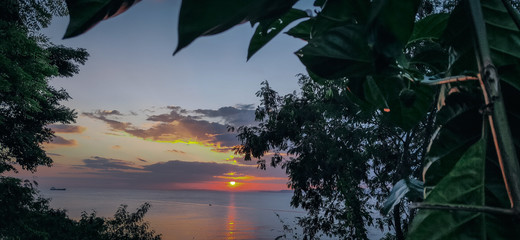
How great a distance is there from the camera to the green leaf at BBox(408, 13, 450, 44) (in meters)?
0.42

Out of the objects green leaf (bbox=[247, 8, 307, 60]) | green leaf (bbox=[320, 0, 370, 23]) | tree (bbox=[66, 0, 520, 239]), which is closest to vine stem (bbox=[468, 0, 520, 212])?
tree (bbox=[66, 0, 520, 239])

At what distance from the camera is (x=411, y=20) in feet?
0.82

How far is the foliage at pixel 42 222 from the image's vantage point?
9414mm

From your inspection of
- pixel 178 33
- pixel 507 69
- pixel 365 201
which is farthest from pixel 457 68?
pixel 365 201

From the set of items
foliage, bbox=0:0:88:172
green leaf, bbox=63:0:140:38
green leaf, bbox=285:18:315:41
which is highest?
foliage, bbox=0:0:88:172

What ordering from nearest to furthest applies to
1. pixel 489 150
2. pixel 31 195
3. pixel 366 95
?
pixel 489 150
pixel 366 95
pixel 31 195

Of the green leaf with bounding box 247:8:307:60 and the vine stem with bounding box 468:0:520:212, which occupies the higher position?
the green leaf with bounding box 247:8:307:60

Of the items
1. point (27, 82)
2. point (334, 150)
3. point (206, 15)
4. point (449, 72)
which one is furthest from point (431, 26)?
point (27, 82)

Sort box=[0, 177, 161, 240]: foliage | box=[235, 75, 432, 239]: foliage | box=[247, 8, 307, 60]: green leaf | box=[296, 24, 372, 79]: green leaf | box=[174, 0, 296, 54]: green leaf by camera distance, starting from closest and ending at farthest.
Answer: box=[174, 0, 296, 54]: green leaf < box=[296, 24, 372, 79]: green leaf < box=[247, 8, 307, 60]: green leaf < box=[235, 75, 432, 239]: foliage < box=[0, 177, 161, 240]: foliage

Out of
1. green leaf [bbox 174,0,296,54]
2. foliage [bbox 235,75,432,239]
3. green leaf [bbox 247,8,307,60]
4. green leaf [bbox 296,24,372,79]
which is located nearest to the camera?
green leaf [bbox 174,0,296,54]

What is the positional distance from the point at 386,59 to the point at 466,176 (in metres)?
0.11

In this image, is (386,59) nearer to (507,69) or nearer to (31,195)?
(507,69)

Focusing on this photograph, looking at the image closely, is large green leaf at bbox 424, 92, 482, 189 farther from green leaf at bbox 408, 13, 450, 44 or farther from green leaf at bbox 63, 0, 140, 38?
green leaf at bbox 63, 0, 140, 38

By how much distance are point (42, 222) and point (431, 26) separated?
1481 cm
